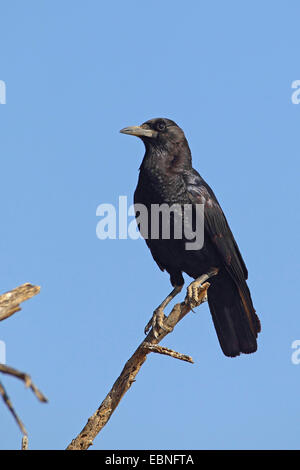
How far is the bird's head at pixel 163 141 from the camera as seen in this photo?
8219mm

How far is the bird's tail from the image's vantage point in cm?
809

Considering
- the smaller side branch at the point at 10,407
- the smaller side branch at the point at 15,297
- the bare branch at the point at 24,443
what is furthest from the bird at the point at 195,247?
the smaller side branch at the point at 10,407

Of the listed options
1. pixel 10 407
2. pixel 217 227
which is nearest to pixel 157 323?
pixel 217 227

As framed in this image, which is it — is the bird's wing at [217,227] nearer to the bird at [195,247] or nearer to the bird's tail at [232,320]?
the bird at [195,247]

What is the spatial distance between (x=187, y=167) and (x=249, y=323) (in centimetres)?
195

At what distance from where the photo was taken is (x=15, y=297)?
4523mm

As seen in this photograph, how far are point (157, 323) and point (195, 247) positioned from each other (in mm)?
1022

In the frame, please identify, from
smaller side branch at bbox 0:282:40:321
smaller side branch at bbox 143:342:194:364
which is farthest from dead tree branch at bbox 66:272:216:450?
smaller side branch at bbox 0:282:40:321

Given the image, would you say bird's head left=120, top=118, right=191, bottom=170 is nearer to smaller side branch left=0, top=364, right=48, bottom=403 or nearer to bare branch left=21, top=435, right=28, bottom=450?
bare branch left=21, top=435, right=28, bottom=450
